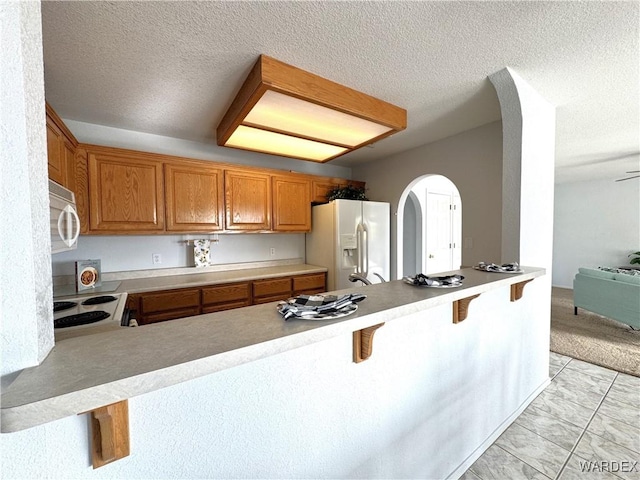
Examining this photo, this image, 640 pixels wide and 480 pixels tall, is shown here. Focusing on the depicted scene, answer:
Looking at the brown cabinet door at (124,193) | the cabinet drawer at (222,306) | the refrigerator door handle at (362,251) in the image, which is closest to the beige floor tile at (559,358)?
the refrigerator door handle at (362,251)

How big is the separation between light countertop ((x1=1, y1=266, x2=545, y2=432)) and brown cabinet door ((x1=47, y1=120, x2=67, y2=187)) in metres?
1.67

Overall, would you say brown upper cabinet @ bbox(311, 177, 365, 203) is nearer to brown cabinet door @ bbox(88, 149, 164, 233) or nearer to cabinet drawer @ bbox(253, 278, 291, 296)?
cabinet drawer @ bbox(253, 278, 291, 296)

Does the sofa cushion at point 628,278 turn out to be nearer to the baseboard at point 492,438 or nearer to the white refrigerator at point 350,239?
the baseboard at point 492,438

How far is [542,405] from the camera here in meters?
2.07

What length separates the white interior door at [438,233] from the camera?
5160mm

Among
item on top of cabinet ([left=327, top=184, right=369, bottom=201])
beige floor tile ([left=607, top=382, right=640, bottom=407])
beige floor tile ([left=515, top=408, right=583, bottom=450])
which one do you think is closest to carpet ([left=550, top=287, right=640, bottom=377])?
beige floor tile ([left=607, top=382, right=640, bottom=407])

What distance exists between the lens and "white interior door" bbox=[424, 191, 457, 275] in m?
5.16

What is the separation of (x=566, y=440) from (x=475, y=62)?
8.40 feet

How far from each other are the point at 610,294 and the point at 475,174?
2.64 metres

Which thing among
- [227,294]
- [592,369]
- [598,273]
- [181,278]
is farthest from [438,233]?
[181,278]

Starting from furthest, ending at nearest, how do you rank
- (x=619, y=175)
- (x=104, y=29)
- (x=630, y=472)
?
(x=619, y=175) → (x=630, y=472) → (x=104, y=29)

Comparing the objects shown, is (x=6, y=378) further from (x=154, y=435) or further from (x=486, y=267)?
(x=486, y=267)

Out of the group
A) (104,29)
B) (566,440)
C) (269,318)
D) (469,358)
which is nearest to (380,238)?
(469,358)

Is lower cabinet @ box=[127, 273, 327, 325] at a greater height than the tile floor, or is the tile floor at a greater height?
lower cabinet @ box=[127, 273, 327, 325]
